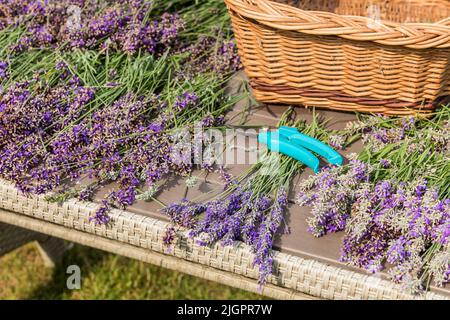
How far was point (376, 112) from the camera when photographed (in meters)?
1.56

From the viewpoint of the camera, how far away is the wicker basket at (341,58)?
1376 mm

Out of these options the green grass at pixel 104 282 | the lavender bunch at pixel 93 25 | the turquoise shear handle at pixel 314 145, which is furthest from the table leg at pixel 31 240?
the turquoise shear handle at pixel 314 145

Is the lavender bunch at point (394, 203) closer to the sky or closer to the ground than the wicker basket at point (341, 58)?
closer to the ground

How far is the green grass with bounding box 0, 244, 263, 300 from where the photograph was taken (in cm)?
228

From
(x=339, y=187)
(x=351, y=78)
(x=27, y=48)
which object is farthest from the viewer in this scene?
(x=27, y=48)

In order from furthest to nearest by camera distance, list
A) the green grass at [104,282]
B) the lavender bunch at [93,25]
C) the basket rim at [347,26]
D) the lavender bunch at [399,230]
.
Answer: the green grass at [104,282]
the lavender bunch at [93,25]
the basket rim at [347,26]
the lavender bunch at [399,230]

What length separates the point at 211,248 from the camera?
1.31 m

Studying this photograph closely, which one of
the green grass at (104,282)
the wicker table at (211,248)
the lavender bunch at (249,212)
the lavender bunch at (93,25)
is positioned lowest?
the green grass at (104,282)

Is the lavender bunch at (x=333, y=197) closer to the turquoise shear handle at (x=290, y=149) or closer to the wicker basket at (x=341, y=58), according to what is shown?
the turquoise shear handle at (x=290, y=149)

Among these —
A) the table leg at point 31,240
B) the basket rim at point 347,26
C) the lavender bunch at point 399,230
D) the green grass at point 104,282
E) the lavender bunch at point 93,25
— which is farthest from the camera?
the green grass at point 104,282

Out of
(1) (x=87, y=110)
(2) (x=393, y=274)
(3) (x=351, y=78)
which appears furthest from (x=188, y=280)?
(2) (x=393, y=274)
